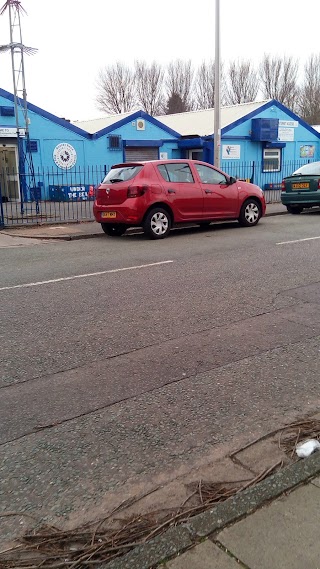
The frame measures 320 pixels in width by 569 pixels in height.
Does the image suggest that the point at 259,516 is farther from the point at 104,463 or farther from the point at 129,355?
the point at 129,355

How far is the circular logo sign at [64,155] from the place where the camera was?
2177cm

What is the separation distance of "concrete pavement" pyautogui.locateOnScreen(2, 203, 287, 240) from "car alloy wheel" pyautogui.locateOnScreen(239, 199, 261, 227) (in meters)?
3.69

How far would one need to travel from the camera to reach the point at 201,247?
9.88 m

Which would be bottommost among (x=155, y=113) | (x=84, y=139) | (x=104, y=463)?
(x=104, y=463)

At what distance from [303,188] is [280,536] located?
14043 mm

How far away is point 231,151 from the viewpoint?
2569cm

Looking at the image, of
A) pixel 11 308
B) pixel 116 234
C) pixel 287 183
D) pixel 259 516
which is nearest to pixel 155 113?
pixel 287 183

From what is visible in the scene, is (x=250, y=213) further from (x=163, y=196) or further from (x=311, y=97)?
(x=311, y=97)

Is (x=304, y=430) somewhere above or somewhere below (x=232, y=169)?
below

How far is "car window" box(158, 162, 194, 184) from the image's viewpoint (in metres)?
11.0

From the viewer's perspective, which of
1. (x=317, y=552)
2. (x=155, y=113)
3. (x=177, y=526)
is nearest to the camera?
(x=317, y=552)

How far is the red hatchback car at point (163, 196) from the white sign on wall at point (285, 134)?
1678 centimetres

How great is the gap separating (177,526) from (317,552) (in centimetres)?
61

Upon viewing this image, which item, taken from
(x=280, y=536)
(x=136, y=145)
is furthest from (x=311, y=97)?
(x=280, y=536)
